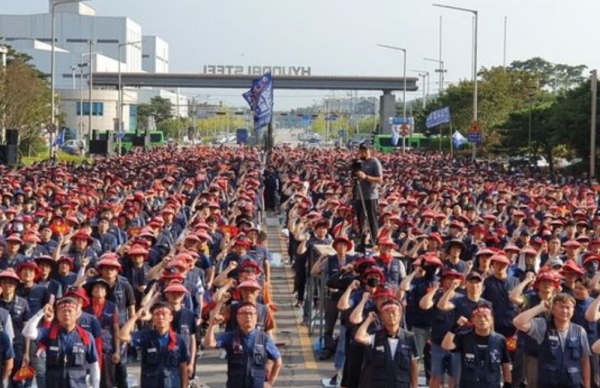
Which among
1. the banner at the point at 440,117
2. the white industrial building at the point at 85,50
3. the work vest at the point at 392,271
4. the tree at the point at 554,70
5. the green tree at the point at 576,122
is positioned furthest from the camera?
the tree at the point at 554,70

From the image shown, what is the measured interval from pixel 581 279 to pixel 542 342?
2.07 m

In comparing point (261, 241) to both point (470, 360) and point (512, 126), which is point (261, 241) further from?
point (512, 126)

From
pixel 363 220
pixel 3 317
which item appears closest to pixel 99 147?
pixel 363 220

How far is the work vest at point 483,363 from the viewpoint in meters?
9.59

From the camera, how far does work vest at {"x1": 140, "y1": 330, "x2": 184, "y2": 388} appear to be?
9461 mm

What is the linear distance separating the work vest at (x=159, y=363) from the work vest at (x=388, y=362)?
150 cm

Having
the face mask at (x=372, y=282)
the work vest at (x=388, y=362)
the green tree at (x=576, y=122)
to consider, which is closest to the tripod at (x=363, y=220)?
the face mask at (x=372, y=282)

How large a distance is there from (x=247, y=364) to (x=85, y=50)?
149276 millimetres

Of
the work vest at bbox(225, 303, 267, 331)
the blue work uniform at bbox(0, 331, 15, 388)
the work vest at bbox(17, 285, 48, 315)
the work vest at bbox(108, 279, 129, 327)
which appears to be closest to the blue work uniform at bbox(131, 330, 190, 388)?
the work vest at bbox(225, 303, 267, 331)

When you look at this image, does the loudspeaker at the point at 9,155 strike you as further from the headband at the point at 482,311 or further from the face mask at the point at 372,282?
the headband at the point at 482,311

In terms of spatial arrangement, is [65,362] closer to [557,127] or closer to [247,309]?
[247,309]

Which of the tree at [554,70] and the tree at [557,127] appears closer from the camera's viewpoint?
the tree at [557,127]

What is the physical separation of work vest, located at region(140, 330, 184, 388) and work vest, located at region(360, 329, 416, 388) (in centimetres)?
150

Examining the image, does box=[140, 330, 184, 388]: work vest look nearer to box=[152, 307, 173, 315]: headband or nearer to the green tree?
box=[152, 307, 173, 315]: headband
